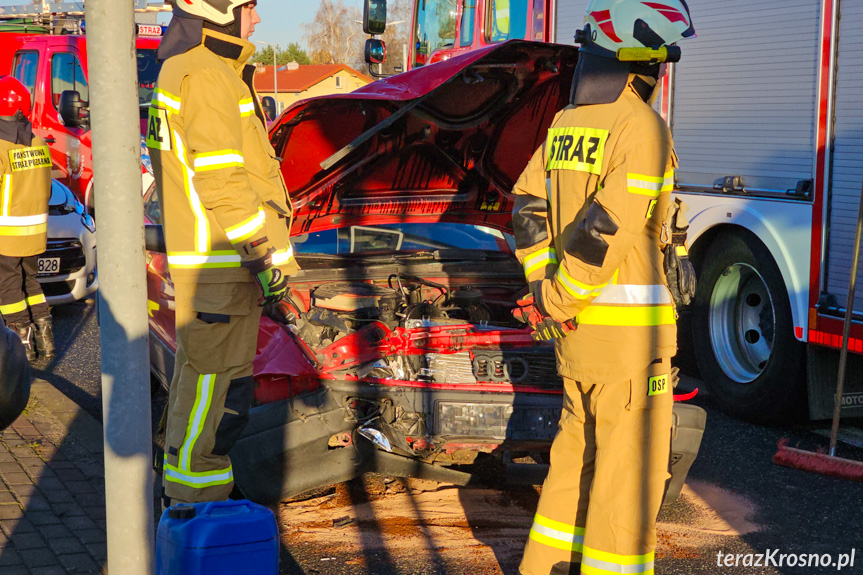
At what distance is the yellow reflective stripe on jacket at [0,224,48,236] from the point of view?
6730 mm

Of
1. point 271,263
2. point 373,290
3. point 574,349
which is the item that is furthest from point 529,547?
point 373,290

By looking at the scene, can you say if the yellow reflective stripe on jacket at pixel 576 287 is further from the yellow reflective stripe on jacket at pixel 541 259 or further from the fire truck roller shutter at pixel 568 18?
the fire truck roller shutter at pixel 568 18

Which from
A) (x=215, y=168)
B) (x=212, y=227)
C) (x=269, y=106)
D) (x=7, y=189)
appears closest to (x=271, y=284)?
(x=212, y=227)

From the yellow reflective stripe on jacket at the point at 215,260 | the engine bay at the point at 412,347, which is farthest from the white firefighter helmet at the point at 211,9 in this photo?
the engine bay at the point at 412,347

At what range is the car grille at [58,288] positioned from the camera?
8383 millimetres

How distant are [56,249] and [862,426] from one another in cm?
655

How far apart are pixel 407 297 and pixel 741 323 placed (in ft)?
7.66

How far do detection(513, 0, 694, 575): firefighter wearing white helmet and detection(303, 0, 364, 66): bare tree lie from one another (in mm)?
72410

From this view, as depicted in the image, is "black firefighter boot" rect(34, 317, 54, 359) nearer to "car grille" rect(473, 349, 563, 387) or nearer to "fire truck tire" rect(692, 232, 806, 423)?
"car grille" rect(473, 349, 563, 387)

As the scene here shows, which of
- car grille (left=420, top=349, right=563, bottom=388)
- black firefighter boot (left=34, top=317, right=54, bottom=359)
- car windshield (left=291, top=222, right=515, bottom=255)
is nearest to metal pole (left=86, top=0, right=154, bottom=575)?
car grille (left=420, top=349, right=563, bottom=388)

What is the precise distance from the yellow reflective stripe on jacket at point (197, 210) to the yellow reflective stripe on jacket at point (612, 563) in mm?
1779

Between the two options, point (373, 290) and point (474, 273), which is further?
point (474, 273)

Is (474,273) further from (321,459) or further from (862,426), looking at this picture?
(862,426)

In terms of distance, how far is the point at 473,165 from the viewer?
211 inches
